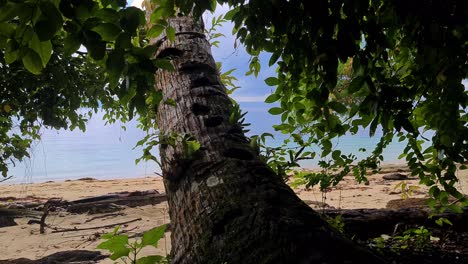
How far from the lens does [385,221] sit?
2.98 meters

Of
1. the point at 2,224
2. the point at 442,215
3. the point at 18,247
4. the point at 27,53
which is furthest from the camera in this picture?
the point at 2,224

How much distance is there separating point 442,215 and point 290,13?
8.42 ft

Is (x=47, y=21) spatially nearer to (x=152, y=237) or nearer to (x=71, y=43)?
(x=71, y=43)

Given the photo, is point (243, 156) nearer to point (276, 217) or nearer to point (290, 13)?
point (276, 217)

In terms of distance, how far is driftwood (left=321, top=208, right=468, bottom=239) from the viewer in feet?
9.70

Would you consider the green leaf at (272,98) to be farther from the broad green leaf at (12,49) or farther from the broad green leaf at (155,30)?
the broad green leaf at (12,49)

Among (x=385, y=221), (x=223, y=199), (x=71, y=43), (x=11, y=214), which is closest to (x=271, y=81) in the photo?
(x=223, y=199)

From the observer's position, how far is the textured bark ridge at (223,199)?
1.21 meters

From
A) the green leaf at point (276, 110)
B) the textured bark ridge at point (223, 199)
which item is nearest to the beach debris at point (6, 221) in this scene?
the textured bark ridge at point (223, 199)

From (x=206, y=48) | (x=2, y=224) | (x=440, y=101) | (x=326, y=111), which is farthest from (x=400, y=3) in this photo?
(x=2, y=224)

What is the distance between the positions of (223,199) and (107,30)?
2.80ft

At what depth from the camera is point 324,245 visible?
1.19 m

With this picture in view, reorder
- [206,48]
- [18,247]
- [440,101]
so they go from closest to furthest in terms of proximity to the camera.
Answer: [440,101]
[206,48]
[18,247]

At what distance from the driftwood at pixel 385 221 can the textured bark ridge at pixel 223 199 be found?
1514 mm
